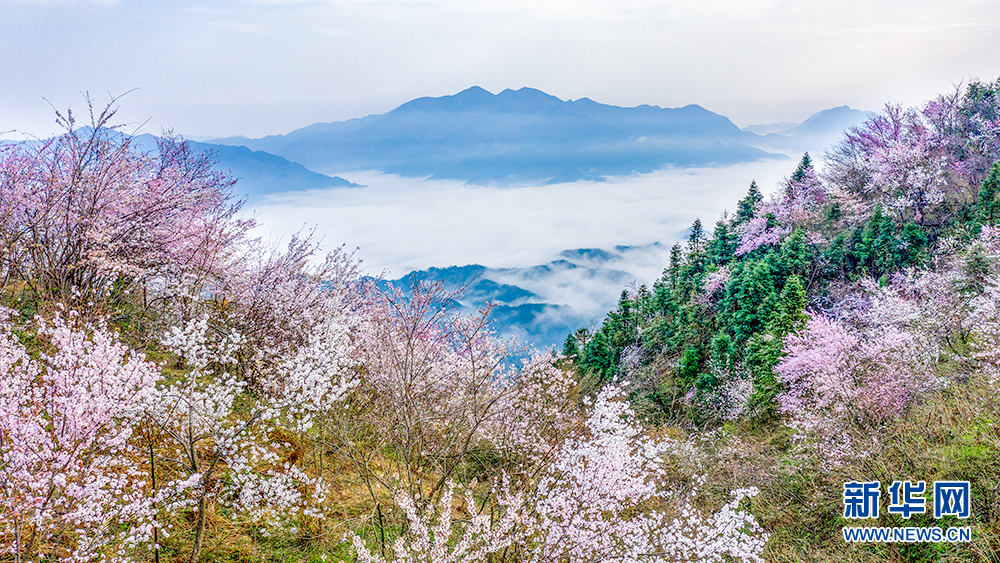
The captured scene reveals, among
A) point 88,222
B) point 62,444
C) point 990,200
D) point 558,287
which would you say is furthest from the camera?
point 558,287

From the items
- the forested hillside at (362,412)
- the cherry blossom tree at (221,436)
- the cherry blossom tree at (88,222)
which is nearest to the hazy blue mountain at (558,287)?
the forested hillside at (362,412)

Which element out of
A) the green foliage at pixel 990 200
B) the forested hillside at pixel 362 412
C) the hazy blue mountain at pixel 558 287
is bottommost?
the hazy blue mountain at pixel 558 287

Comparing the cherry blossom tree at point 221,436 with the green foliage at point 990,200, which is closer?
the cherry blossom tree at point 221,436

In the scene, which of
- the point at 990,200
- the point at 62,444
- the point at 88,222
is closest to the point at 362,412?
the point at 62,444

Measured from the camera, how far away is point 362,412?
9609 mm

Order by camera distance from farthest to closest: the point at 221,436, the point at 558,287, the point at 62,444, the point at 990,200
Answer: the point at 558,287
the point at 990,200
the point at 221,436
the point at 62,444

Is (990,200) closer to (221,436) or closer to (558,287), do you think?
(221,436)

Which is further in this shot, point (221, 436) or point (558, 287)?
point (558, 287)

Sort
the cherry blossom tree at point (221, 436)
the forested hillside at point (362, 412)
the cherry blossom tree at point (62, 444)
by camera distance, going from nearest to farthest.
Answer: the cherry blossom tree at point (62, 444), the forested hillside at point (362, 412), the cherry blossom tree at point (221, 436)

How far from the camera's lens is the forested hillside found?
5395 mm

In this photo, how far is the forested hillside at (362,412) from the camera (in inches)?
212

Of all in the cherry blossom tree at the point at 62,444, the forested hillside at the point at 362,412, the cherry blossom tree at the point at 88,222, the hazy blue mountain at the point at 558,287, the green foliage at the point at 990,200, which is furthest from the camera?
the hazy blue mountain at the point at 558,287

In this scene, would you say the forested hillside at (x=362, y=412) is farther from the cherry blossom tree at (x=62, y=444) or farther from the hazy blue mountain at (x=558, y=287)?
the hazy blue mountain at (x=558, y=287)

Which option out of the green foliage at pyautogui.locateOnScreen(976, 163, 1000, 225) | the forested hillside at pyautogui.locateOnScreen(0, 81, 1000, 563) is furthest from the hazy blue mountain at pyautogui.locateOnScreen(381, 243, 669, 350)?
the forested hillside at pyautogui.locateOnScreen(0, 81, 1000, 563)
